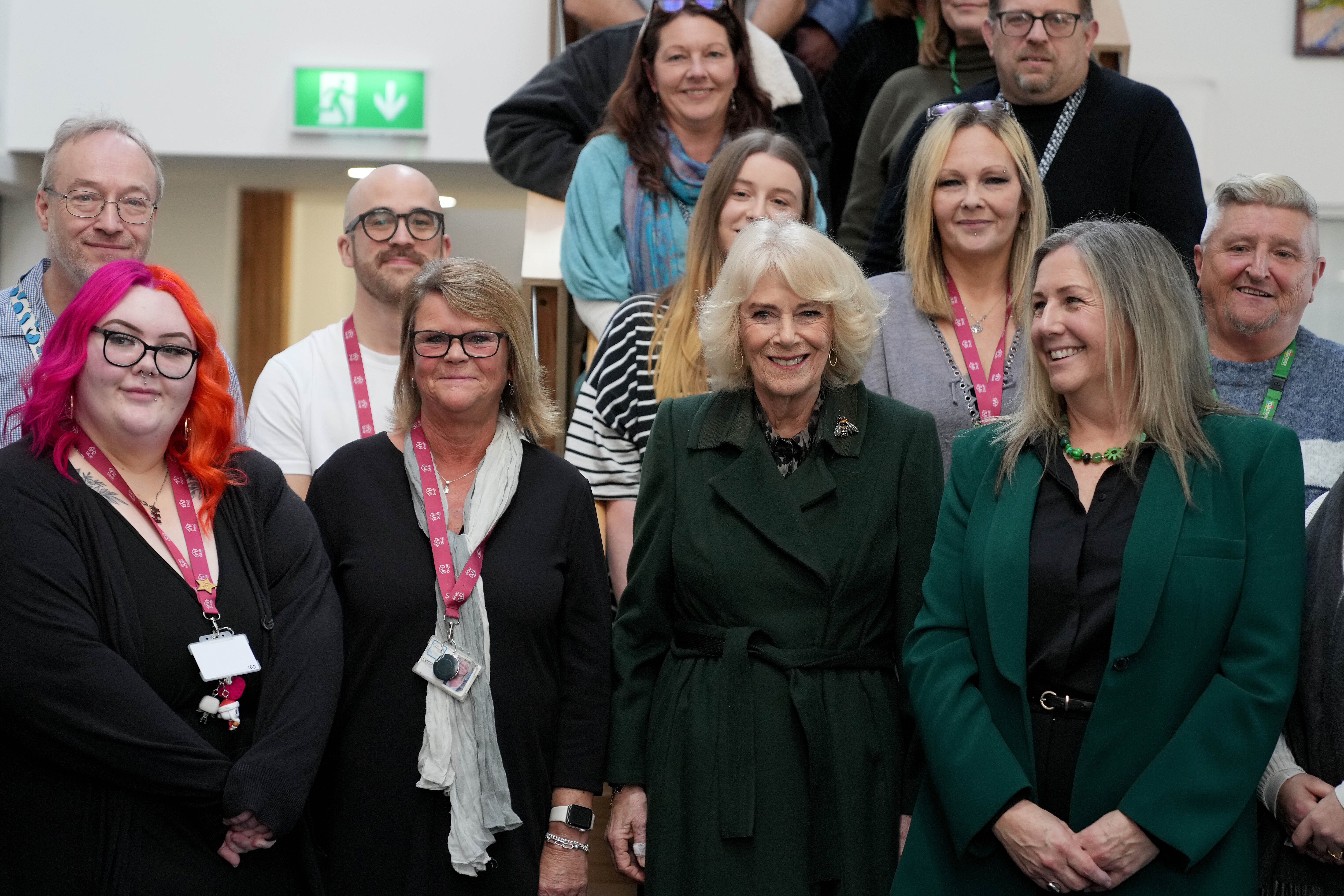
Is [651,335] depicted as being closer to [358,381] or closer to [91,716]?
[358,381]

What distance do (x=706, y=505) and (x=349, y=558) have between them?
718mm

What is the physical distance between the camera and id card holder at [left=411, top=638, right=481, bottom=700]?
257 cm

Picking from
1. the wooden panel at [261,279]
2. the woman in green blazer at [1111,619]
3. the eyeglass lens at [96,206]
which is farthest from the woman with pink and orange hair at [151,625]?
the wooden panel at [261,279]

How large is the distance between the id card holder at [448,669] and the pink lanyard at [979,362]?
3.99 feet

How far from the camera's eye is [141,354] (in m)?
2.47

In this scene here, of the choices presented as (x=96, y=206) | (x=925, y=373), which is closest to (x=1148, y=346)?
(x=925, y=373)

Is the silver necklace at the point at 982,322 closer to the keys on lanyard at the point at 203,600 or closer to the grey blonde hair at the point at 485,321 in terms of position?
the grey blonde hair at the point at 485,321

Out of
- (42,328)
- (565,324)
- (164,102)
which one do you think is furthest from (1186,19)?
(42,328)

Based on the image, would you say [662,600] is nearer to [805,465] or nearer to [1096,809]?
[805,465]

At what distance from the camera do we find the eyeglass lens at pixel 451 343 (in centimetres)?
274

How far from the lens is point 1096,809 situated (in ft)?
7.47

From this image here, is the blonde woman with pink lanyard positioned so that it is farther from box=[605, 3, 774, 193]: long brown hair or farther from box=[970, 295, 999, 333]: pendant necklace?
box=[605, 3, 774, 193]: long brown hair

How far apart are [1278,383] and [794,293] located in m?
1.24

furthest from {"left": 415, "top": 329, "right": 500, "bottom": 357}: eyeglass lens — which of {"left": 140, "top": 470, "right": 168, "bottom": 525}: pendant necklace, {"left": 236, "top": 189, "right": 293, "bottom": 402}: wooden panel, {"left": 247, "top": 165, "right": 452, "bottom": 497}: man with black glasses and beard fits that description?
{"left": 236, "top": 189, "right": 293, "bottom": 402}: wooden panel
